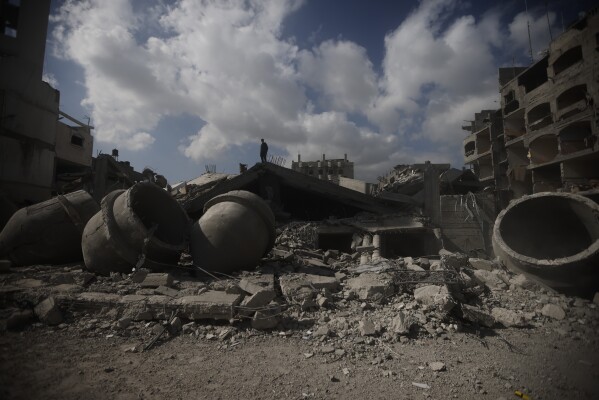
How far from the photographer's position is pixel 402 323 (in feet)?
→ 12.2

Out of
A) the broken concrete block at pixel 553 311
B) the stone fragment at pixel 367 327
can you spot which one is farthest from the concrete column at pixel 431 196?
the stone fragment at pixel 367 327

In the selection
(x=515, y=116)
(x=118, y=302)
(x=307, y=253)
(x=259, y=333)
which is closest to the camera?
(x=259, y=333)

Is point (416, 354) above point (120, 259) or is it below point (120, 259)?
below

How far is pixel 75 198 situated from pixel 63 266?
5.38 ft

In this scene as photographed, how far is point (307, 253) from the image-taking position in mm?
8312

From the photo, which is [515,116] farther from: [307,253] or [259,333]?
[259,333]

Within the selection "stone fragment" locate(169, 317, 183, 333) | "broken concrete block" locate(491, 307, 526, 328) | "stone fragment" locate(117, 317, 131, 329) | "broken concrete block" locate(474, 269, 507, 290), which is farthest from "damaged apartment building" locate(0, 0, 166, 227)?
"broken concrete block" locate(474, 269, 507, 290)

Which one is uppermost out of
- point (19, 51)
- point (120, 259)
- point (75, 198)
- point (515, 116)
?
point (515, 116)

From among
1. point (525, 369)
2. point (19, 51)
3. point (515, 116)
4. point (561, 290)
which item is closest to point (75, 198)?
point (19, 51)

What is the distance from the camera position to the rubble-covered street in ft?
8.83

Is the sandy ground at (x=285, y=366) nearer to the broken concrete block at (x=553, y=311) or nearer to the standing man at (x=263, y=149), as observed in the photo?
the broken concrete block at (x=553, y=311)

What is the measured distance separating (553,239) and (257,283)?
7.61 m

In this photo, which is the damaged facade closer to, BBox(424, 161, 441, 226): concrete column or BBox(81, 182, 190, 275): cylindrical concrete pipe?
BBox(81, 182, 190, 275): cylindrical concrete pipe

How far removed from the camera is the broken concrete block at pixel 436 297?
13.2 ft
